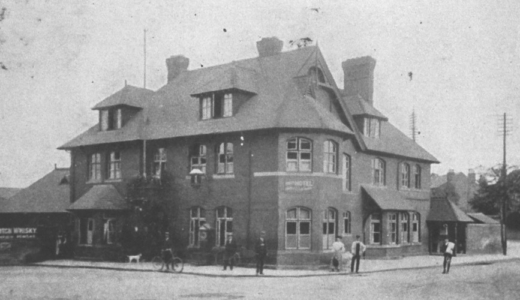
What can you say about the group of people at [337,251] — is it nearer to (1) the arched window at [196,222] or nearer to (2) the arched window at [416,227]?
(1) the arched window at [196,222]

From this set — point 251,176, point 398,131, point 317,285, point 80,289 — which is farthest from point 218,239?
point 398,131

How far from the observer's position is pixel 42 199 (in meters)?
44.3

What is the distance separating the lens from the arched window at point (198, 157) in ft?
108

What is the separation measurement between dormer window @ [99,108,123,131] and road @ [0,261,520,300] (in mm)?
11299

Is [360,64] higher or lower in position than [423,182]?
higher

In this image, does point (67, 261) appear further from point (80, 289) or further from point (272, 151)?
point (80, 289)

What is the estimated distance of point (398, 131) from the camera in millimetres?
42688

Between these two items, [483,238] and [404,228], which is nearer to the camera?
[404,228]

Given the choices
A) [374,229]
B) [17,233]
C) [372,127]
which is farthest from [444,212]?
[17,233]

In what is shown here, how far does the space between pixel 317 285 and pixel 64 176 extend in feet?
98.2

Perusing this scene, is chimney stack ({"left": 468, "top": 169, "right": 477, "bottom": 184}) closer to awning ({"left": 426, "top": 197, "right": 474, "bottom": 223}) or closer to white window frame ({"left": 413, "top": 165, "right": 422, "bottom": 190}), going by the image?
awning ({"left": 426, "top": 197, "right": 474, "bottom": 223})

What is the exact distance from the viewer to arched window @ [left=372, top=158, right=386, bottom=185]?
38.1 m

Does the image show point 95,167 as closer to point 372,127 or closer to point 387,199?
point 372,127

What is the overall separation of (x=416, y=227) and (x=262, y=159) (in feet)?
50.1
